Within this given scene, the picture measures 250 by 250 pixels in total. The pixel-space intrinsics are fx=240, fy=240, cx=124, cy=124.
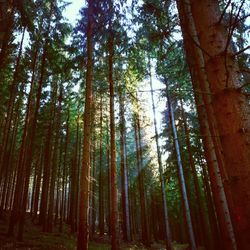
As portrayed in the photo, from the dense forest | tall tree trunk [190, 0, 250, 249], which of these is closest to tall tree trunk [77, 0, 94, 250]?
the dense forest

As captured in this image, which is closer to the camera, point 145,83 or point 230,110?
point 230,110

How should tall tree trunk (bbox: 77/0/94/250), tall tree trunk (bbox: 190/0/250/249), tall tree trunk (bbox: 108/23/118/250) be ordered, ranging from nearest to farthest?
tall tree trunk (bbox: 190/0/250/249) → tall tree trunk (bbox: 77/0/94/250) → tall tree trunk (bbox: 108/23/118/250)

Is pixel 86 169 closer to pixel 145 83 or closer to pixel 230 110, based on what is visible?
pixel 230 110

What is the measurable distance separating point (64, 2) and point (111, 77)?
7359mm

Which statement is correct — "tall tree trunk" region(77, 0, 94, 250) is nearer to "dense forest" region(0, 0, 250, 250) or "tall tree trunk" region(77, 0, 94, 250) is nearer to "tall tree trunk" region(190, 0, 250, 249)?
"dense forest" region(0, 0, 250, 250)

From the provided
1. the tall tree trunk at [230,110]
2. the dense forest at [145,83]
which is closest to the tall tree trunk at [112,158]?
the dense forest at [145,83]

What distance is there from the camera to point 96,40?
39.8 ft

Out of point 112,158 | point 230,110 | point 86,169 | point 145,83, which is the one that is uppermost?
point 145,83

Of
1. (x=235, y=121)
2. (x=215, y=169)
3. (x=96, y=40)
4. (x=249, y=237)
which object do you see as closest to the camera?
(x=249, y=237)

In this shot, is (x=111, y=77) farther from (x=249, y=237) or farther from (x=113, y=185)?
(x=249, y=237)

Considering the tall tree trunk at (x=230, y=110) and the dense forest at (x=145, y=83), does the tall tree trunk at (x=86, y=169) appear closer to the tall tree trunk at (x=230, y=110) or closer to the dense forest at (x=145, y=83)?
the dense forest at (x=145, y=83)

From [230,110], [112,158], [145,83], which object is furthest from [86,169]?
[145,83]

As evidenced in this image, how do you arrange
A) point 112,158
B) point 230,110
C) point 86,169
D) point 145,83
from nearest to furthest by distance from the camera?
point 230,110 < point 86,169 < point 112,158 < point 145,83

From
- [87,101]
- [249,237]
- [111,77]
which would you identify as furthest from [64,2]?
[249,237]
